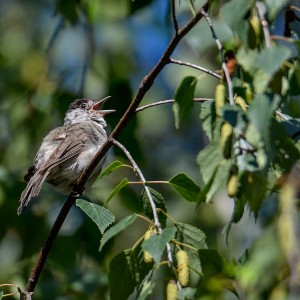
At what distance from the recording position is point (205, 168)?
110 inches

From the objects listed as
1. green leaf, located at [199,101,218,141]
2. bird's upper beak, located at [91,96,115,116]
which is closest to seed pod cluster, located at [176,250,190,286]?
green leaf, located at [199,101,218,141]

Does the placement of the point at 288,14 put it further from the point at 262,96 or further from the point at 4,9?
the point at 4,9

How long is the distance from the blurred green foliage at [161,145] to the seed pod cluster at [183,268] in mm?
47

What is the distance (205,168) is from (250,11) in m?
0.59

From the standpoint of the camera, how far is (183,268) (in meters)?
2.90

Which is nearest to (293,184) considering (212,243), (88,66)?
(88,66)

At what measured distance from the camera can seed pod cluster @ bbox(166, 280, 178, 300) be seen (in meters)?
2.81

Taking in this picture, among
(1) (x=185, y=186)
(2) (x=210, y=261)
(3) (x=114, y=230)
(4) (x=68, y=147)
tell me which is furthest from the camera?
(4) (x=68, y=147)

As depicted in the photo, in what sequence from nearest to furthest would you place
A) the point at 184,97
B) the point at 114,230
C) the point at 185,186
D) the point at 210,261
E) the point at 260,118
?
the point at 260,118 < the point at 114,230 < the point at 184,97 < the point at 210,261 < the point at 185,186

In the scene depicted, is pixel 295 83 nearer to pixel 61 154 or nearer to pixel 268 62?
pixel 268 62

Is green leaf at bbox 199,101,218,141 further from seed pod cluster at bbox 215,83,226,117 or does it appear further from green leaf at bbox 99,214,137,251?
green leaf at bbox 99,214,137,251

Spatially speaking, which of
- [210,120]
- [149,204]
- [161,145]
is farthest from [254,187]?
[161,145]

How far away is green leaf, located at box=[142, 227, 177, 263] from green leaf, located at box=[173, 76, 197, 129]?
42 cm

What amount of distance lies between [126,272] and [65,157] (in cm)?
314
